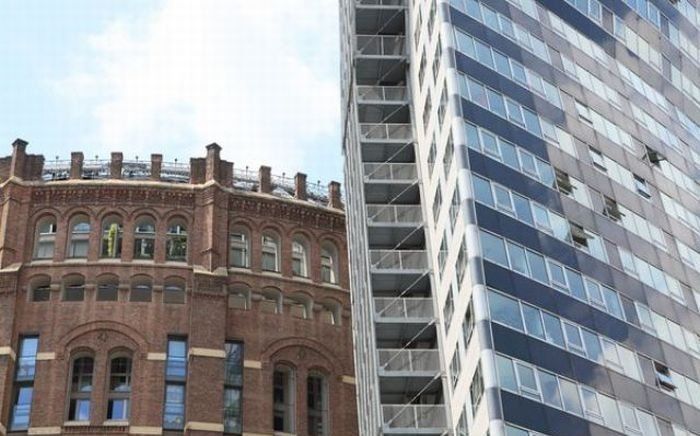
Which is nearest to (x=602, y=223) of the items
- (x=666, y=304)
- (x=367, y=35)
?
(x=666, y=304)

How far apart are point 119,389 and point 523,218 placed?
22379mm

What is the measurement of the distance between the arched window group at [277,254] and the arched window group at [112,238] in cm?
272

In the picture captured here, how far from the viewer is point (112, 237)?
63438 millimetres

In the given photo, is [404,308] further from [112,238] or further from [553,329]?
[112,238]

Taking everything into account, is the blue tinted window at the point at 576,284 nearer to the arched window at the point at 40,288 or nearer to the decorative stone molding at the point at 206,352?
the decorative stone molding at the point at 206,352

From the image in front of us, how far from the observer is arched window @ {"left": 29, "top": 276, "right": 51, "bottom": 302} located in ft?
201

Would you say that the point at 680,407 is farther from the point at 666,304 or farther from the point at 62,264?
the point at 62,264

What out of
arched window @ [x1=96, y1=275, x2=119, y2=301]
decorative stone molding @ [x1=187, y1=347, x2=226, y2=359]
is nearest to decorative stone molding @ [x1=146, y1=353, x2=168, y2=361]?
decorative stone molding @ [x1=187, y1=347, x2=226, y2=359]

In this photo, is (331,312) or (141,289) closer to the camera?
(141,289)

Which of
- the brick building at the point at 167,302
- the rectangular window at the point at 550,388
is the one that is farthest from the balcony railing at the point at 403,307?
the rectangular window at the point at 550,388

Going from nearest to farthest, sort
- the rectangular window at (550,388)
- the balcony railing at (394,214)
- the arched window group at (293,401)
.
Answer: the rectangular window at (550,388), the balcony railing at (394,214), the arched window group at (293,401)

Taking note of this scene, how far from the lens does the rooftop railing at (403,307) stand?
2094 inches

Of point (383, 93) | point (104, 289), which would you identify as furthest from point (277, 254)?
point (383, 93)

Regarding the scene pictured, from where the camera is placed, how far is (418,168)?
57750 mm
